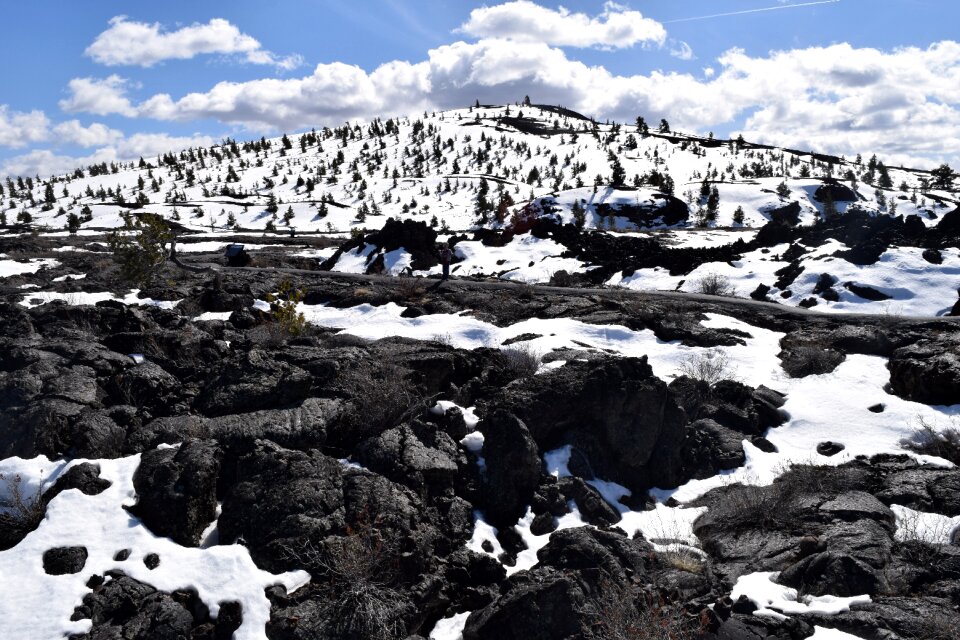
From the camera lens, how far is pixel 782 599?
7594 mm

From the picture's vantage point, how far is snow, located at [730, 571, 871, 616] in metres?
7.28

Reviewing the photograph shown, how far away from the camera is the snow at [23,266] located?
2180 centimetres

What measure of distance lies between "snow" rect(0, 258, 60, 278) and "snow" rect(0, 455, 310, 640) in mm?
16825

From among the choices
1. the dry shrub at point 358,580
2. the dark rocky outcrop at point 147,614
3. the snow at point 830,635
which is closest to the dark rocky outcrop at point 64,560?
the dark rocky outcrop at point 147,614

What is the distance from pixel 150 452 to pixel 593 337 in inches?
426

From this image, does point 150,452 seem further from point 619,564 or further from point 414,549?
point 619,564

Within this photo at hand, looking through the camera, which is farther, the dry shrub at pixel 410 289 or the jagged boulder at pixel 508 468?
the dry shrub at pixel 410 289

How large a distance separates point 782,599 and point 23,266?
2610cm

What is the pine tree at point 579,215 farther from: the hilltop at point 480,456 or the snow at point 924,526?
the snow at point 924,526

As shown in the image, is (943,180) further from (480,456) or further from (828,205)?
(480,456)

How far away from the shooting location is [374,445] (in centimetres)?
954

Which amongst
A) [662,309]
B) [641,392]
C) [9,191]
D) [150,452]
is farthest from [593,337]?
[9,191]

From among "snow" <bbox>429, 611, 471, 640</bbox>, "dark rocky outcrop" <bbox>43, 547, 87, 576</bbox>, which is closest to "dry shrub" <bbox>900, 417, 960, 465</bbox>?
"snow" <bbox>429, 611, 471, 640</bbox>

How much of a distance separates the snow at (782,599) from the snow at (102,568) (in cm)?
537
